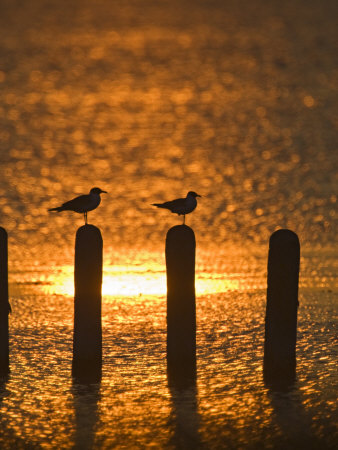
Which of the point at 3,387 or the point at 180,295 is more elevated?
the point at 180,295

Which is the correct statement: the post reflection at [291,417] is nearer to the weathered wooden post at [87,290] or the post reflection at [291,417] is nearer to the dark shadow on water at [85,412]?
the dark shadow on water at [85,412]

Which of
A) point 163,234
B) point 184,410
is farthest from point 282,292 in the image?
point 163,234

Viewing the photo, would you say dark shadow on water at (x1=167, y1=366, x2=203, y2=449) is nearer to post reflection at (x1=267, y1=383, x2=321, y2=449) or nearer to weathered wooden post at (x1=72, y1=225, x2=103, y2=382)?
post reflection at (x1=267, y1=383, x2=321, y2=449)

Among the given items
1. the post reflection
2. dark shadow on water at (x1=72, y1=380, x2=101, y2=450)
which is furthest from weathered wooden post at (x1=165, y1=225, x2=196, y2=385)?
the post reflection

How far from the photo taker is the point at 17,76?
12088 cm

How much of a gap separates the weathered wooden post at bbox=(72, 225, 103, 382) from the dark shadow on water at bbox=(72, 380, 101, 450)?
0.44 meters

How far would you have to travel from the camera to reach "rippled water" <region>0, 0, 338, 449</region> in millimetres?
11773

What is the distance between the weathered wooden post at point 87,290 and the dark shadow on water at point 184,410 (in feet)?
4.08

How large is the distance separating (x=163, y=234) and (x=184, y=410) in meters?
24.3

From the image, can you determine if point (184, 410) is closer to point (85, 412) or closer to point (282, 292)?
point (85, 412)

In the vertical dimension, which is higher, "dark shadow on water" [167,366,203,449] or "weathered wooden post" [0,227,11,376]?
"weathered wooden post" [0,227,11,376]

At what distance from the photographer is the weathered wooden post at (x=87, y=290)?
12.6 metres

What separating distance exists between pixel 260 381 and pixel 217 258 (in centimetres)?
1505

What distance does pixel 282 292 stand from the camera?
1255 centimetres
